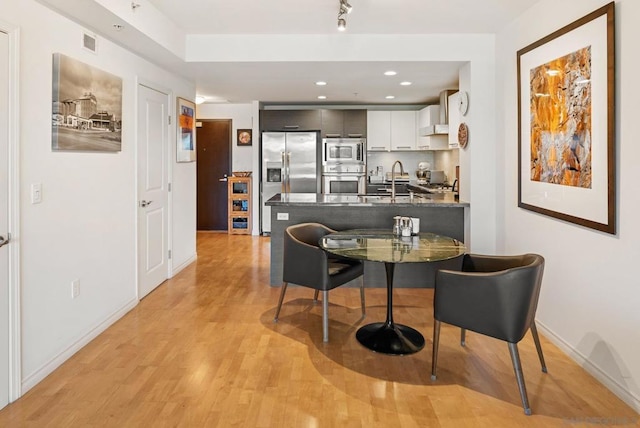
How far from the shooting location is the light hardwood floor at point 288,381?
7.48ft

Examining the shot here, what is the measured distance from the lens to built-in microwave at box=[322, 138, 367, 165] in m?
7.79

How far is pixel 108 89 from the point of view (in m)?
A: 3.50

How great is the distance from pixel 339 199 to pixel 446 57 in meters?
1.73

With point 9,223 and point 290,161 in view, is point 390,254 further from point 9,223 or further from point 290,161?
point 290,161

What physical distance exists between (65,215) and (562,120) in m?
3.22

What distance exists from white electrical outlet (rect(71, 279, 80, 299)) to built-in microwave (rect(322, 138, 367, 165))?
514cm

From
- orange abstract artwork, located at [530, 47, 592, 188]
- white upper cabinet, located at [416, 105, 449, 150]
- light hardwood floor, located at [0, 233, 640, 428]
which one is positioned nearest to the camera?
light hardwood floor, located at [0, 233, 640, 428]

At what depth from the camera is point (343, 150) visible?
25.6 ft

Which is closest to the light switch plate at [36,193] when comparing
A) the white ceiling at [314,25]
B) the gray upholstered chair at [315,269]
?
the white ceiling at [314,25]

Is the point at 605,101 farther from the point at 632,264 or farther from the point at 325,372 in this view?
the point at 325,372

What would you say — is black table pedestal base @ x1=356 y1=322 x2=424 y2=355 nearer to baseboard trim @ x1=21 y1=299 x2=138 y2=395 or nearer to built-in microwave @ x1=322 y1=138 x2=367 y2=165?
baseboard trim @ x1=21 y1=299 x2=138 y2=395

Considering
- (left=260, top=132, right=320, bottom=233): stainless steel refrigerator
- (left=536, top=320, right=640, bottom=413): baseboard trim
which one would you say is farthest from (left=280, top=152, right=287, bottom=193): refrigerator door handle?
(left=536, top=320, right=640, bottom=413): baseboard trim

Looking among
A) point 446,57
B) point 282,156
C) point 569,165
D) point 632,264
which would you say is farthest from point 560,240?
point 282,156

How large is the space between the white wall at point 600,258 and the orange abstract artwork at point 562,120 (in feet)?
0.86
